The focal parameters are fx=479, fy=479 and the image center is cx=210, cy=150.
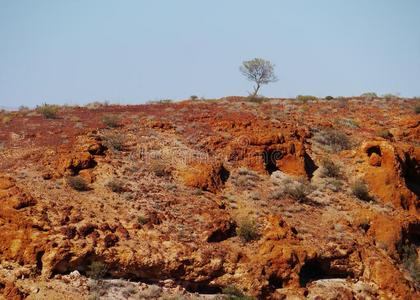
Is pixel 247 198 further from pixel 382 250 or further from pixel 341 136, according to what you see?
pixel 341 136

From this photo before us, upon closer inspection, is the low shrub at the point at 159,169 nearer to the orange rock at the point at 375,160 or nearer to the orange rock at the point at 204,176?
the orange rock at the point at 204,176

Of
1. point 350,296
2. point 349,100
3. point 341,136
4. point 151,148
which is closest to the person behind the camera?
point 350,296

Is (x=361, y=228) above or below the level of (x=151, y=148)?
below

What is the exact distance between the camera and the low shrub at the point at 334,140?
23.8m

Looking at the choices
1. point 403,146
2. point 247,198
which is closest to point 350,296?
point 247,198

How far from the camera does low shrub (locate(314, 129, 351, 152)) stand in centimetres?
2375

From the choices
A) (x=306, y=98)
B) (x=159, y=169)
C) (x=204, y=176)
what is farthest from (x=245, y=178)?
(x=306, y=98)

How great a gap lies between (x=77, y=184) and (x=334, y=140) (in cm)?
1373

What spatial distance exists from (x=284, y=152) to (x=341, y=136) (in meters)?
4.65

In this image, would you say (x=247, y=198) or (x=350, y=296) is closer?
(x=350, y=296)

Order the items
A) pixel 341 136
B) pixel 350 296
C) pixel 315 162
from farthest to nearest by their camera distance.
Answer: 1. pixel 341 136
2. pixel 315 162
3. pixel 350 296

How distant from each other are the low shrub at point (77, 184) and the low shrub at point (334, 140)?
12.7 meters

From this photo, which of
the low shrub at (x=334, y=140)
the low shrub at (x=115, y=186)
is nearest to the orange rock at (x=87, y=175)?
the low shrub at (x=115, y=186)

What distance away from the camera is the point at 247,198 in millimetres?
17906
